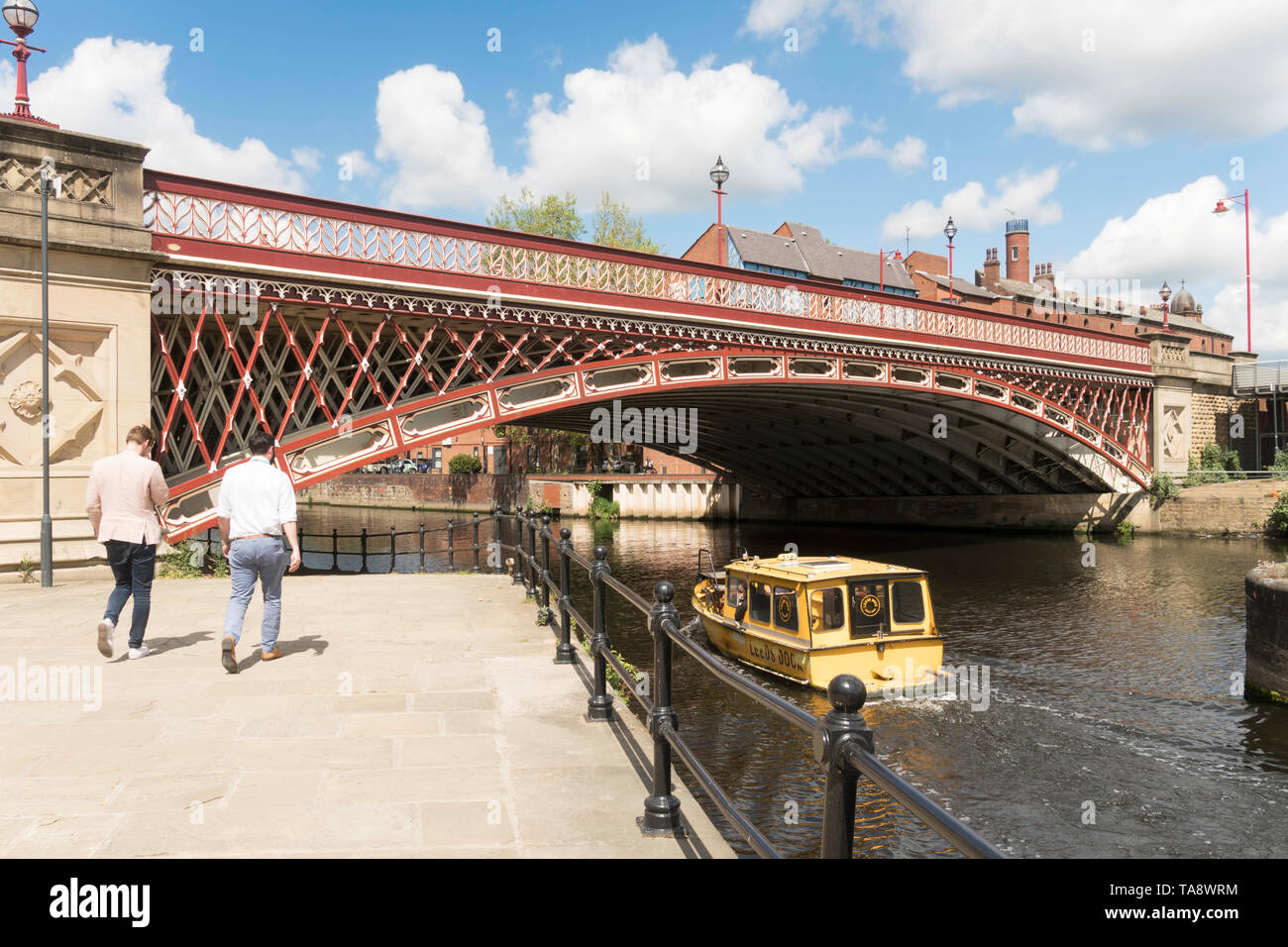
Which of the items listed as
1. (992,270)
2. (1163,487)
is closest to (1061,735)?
(1163,487)

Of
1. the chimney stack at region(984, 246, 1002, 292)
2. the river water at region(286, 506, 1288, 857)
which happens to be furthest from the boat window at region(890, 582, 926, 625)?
the chimney stack at region(984, 246, 1002, 292)

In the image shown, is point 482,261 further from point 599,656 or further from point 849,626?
point 599,656

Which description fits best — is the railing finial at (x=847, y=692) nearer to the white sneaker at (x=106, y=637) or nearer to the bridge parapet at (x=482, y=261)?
the white sneaker at (x=106, y=637)

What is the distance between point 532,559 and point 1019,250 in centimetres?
7373

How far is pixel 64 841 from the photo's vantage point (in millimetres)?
3494

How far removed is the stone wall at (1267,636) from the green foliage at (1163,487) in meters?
23.9

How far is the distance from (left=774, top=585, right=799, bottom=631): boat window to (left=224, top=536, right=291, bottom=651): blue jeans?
7.82 metres

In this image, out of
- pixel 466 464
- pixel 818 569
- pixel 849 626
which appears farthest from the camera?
pixel 466 464

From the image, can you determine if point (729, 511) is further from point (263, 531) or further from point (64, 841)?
point (64, 841)

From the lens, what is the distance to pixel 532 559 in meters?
8.83

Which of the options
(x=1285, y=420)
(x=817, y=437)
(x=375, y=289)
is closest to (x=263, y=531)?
(x=375, y=289)

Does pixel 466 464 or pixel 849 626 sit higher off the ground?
pixel 466 464

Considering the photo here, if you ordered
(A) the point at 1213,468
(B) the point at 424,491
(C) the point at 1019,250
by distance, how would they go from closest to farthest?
(A) the point at 1213,468, (B) the point at 424,491, (C) the point at 1019,250
